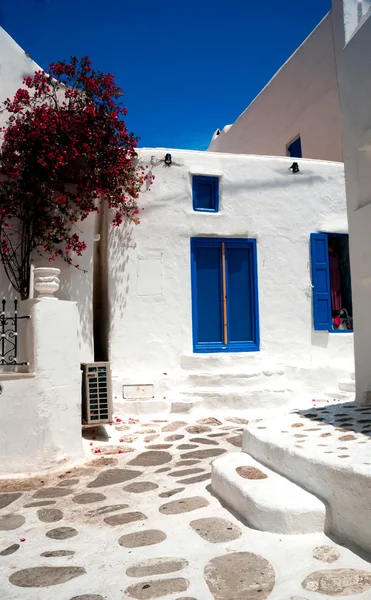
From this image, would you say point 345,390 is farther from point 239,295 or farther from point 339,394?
point 239,295

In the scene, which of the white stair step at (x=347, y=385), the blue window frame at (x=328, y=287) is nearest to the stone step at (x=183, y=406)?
the white stair step at (x=347, y=385)

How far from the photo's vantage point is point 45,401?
486 cm

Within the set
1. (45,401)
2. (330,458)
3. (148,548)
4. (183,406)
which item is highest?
(45,401)

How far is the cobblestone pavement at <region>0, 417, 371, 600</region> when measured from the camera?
251 cm

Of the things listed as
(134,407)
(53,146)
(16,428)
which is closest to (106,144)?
(53,146)

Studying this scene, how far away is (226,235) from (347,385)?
324cm

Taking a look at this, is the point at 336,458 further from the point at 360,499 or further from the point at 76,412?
the point at 76,412

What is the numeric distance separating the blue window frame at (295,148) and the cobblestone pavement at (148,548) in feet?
28.1

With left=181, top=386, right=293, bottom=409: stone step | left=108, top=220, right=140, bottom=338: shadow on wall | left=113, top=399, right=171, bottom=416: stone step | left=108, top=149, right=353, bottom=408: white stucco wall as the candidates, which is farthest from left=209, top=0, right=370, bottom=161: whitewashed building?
left=113, top=399, right=171, bottom=416: stone step

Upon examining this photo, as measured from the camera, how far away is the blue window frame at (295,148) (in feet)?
37.2

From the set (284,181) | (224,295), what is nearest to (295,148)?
(284,181)

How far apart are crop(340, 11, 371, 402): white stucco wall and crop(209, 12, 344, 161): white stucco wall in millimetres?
3527

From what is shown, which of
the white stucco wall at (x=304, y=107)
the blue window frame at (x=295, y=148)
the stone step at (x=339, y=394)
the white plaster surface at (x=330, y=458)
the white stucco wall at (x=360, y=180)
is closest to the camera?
the white plaster surface at (x=330, y=458)

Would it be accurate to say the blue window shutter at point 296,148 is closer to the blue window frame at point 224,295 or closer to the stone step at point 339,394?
the blue window frame at point 224,295
